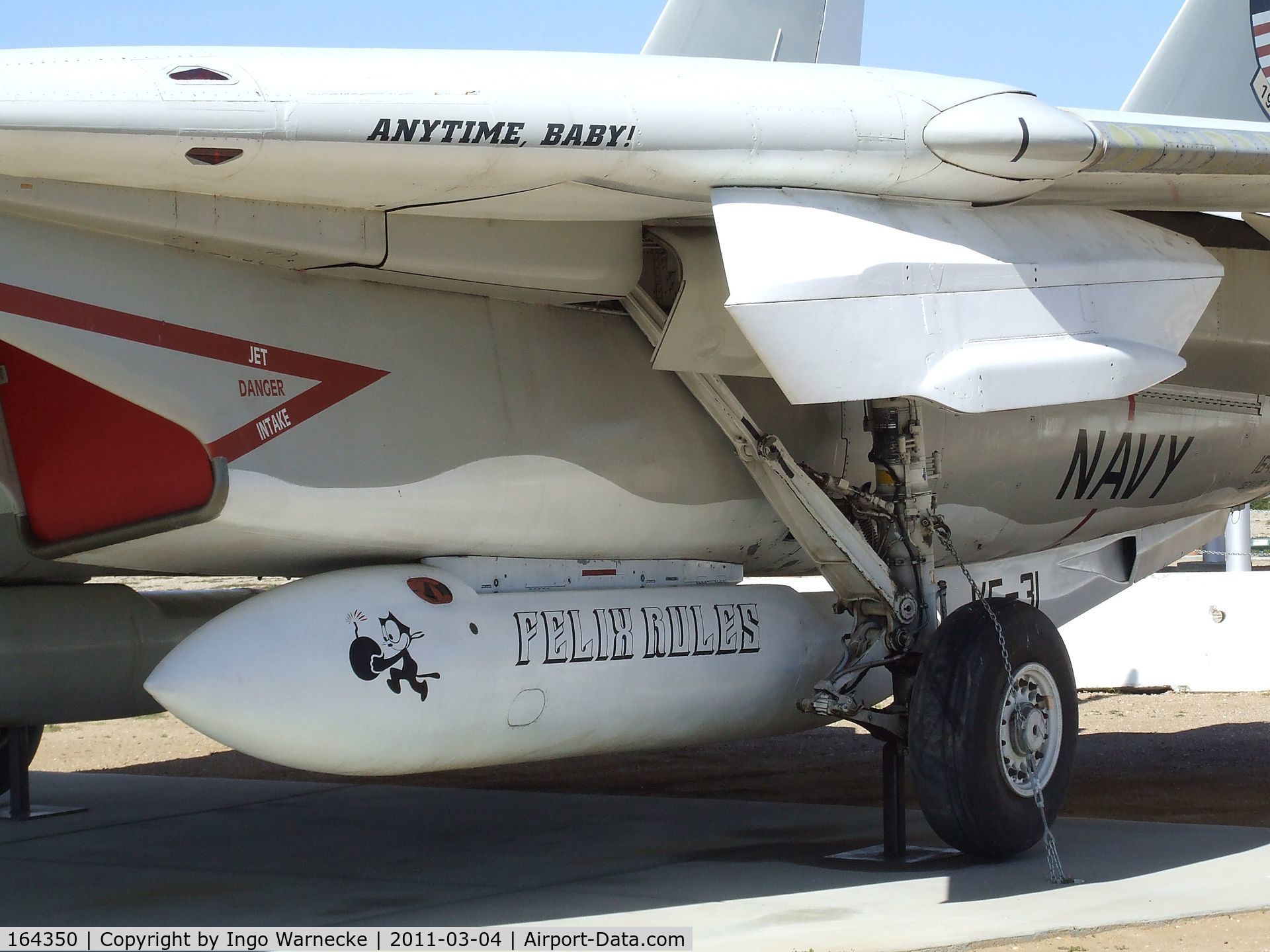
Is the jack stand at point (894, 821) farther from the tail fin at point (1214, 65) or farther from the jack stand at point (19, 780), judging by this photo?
the tail fin at point (1214, 65)

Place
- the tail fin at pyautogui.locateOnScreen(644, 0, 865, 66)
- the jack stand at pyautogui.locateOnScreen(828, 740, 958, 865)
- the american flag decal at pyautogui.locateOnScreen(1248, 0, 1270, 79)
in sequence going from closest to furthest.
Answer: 1. the jack stand at pyautogui.locateOnScreen(828, 740, 958, 865)
2. the american flag decal at pyautogui.locateOnScreen(1248, 0, 1270, 79)
3. the tail fin at pyautogui.locateOnScreen(644, 0, 865, 66)

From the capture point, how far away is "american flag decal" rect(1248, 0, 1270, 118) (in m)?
11.2

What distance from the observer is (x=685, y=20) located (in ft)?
40.5

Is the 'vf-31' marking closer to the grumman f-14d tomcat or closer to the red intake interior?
the grumman f-14d tomcat

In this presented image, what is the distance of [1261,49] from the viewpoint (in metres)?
11.3

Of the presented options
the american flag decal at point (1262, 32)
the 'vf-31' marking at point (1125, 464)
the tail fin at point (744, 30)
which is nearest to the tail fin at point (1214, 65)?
the american flag decal at point (1262, 32)

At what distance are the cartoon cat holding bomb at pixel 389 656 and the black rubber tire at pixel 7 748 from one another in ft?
15.9

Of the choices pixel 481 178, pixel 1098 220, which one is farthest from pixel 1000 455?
pixel 481 178

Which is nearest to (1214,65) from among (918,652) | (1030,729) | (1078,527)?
(1078,527)

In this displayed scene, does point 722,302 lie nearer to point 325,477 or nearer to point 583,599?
point 583,599

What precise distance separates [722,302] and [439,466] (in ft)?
5.10

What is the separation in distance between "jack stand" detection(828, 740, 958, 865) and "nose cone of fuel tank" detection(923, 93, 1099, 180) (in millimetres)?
2884

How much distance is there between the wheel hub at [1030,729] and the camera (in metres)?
7.42

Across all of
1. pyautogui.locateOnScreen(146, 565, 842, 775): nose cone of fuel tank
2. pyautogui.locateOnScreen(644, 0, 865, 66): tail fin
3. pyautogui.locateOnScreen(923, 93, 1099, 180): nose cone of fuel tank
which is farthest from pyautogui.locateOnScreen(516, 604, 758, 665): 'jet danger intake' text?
pyautogui.locateOnScreen(644, 0, 865, 66): tail fin
